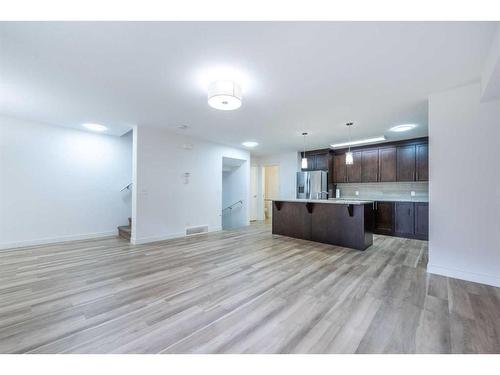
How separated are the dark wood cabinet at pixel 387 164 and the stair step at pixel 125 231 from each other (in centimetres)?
658

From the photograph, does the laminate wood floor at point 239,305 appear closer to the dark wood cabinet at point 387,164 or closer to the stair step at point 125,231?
the stair step at point 125,231

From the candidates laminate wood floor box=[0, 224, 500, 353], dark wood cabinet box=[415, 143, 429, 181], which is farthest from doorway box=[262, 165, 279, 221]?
laminate wood floor box=[0, 224, 500, 353]

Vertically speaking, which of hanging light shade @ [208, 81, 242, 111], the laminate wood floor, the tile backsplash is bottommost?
the laminate wood floor

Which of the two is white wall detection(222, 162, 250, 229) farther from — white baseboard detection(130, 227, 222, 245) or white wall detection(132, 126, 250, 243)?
white baseboard detection(130, 227, 222, 245)

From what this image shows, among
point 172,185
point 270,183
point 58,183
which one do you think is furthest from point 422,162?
point 58,183

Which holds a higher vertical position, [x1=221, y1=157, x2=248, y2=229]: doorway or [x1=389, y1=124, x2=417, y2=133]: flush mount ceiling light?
[x1=389, y1=124, x2=417, y2=133]: flush mount ceiling light

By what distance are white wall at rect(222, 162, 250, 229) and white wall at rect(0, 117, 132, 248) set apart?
3.15 m

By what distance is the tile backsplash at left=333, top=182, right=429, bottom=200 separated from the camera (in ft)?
17.9

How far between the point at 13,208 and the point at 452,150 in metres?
7.51

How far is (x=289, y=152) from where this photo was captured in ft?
25.0

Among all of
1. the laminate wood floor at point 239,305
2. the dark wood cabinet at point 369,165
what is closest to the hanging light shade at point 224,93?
the laminate wood floor at point 239,305

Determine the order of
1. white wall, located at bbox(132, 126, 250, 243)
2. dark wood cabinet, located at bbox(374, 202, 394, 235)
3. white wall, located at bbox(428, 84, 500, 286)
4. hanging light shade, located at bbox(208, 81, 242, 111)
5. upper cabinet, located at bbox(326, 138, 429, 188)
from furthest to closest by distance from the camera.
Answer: dark wood cabinet, located at bbox(374, 202, 394, 235)
upper cabinet, located at bbox(326, 138, 429, 188)
white wall, located at bbox(132, 126, 250, 243)
white wall, located at bbox(428, 84, 500, 286)
hanging light shade, located at bbox(208, 81, 242, 111)
